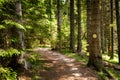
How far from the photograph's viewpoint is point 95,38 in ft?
41.9

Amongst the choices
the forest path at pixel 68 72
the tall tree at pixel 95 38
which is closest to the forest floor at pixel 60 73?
the forest path at pixel 68 72

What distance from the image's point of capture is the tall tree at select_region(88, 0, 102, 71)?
41.3 feet

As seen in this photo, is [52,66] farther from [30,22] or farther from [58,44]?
[58,44]

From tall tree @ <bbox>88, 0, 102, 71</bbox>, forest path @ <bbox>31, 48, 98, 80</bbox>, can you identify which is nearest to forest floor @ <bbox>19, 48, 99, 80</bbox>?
forest path @ <bbox>31, 48, 98, 80</bbox>

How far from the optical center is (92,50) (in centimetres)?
1293

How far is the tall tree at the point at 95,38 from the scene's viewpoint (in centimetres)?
1258

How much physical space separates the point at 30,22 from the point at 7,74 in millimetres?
6569

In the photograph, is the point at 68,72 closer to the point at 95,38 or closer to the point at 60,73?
the point at 60,73

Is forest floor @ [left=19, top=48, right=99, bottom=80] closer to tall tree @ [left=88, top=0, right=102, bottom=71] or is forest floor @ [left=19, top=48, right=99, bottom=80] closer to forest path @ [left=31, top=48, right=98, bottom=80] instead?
forest path @ [left=31, top=48, right=98, bottom=80]

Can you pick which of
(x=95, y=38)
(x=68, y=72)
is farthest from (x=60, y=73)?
(x=95, y=38)

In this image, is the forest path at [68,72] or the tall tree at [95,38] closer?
the forest path at [68,72]

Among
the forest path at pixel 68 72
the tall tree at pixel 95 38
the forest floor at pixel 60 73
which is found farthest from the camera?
the tall tree at pixel 95 38

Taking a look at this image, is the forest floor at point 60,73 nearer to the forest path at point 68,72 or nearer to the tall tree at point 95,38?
the forest path at point 68,72

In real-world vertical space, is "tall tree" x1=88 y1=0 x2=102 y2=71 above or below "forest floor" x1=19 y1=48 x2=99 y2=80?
above
